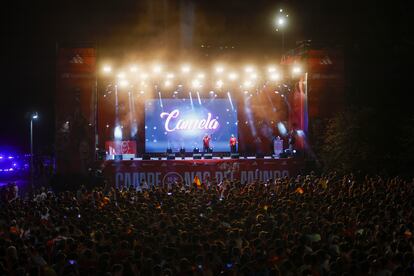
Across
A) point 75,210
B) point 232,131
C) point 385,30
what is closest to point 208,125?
point 232,131

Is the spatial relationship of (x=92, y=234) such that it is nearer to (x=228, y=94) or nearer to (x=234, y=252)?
(x=234, y=252)

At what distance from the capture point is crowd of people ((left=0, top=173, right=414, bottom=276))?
711cm

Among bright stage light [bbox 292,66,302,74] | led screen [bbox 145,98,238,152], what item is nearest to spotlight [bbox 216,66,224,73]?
bright stage light [bbox 292,66,302,74]

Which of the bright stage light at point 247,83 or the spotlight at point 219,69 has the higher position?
the spotlight at point 219,69

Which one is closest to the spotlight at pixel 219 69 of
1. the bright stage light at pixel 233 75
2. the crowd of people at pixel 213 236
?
the bright stage light at pixel 233 75

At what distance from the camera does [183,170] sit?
77.8ft

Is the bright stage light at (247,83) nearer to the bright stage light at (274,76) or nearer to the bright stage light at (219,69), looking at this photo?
the bright stage light at (274,76)

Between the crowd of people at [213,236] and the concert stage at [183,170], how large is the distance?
10475 millimetres

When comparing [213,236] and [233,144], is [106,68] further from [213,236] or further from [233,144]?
Result: [213,236]

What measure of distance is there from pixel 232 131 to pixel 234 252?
21.6 metres

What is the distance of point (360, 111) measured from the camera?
2262cm

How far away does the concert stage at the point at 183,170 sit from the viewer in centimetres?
2352

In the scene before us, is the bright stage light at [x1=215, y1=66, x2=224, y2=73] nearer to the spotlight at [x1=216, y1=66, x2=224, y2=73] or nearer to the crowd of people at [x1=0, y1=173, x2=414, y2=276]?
the spotlight at [x1=216, y1=66, x2=224, y2=73]

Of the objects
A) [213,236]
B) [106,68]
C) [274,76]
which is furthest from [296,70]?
[213,236]
